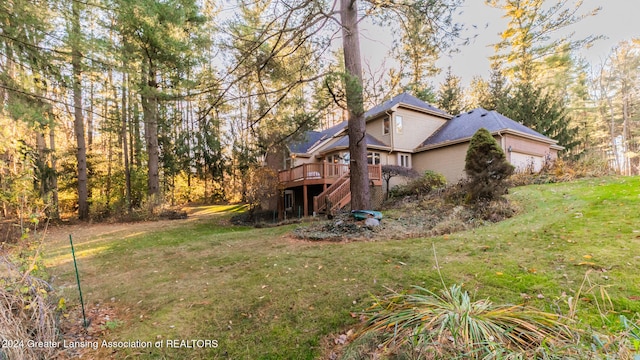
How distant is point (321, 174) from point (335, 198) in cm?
187

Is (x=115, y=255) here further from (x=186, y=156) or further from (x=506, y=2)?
(x=506, y=2)

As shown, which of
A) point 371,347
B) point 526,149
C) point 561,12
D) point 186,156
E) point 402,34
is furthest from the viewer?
point 186,156

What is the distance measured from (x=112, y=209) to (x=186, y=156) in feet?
36.4

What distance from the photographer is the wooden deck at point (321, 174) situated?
12875 millimetres

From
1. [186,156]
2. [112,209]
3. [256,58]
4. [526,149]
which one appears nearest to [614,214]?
[256,58]

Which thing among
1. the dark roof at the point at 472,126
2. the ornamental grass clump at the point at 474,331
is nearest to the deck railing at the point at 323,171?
the dark roof at the point at 472,126

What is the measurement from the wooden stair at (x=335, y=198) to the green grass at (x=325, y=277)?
4.83 meters

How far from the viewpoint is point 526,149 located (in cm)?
Result: 1516

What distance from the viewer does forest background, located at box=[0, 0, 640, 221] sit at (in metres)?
6.30

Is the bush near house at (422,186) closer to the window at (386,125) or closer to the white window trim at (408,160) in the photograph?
the white window trim at (408,160)

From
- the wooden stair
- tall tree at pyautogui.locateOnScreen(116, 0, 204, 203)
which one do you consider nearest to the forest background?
tall tree at pyautogui.locateOnScreen(116, 0, 204, 203)

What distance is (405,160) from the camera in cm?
1733

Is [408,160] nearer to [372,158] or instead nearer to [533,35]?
[372,158]

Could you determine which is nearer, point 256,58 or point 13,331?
point 13,331
